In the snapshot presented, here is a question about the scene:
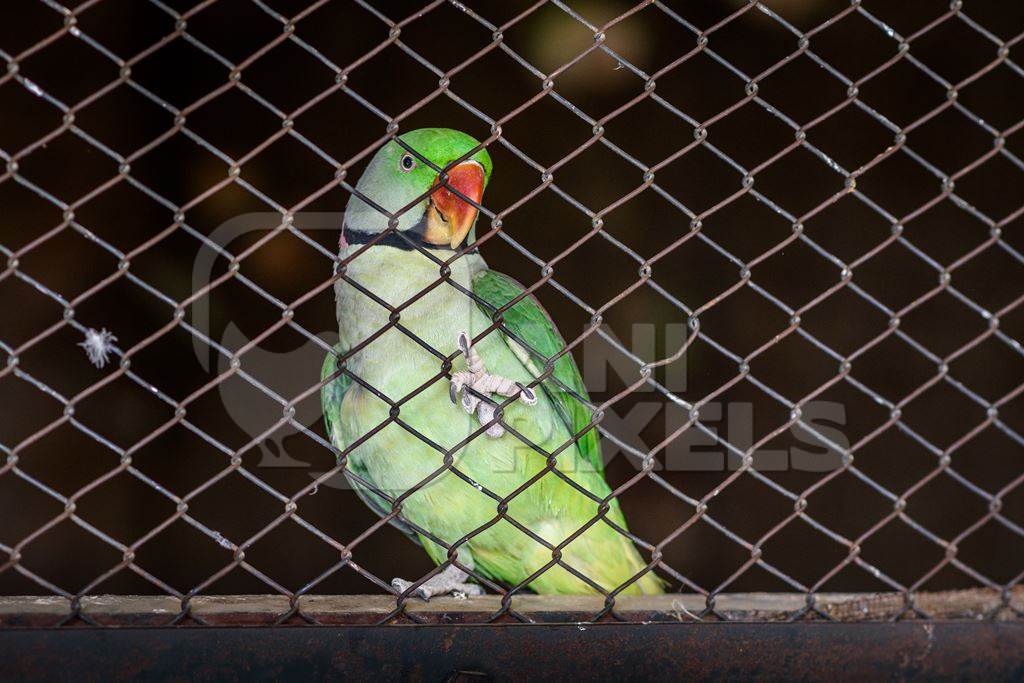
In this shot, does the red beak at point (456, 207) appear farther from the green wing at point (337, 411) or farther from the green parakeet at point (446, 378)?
the green wing at point (337, 411)

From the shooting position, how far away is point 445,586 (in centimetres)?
211

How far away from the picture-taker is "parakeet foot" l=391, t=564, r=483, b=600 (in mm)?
2080

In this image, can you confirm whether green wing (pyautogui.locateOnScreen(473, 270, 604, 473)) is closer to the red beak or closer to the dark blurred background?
the red beak

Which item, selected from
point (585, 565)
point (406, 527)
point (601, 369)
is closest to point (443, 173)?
point (406, 527)

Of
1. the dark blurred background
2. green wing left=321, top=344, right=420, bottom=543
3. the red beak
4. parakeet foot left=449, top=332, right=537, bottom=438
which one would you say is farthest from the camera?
the dark blurred background

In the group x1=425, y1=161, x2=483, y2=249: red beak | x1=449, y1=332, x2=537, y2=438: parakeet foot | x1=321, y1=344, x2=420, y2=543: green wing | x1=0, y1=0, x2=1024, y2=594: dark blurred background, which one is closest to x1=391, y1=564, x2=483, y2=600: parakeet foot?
x1=321, y1=344, x2=420, y2=543: green wing

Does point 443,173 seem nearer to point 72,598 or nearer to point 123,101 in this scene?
point 72,598

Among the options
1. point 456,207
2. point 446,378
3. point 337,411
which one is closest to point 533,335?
point 446,378

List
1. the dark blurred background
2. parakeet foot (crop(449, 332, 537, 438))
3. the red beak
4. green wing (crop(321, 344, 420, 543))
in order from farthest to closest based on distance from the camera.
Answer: the dark blurred background → green wing (crop(321, 344, 420, 543)) → the red beak → parakeet foot (crop(449, 332, 537, 438))

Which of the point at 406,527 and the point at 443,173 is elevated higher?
the point at 443,173

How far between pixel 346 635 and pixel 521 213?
286cm

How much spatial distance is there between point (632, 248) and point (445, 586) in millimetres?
2352

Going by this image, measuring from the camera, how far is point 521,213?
405 centimetres

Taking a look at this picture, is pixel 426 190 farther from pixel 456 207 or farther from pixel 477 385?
pixel 477 385
